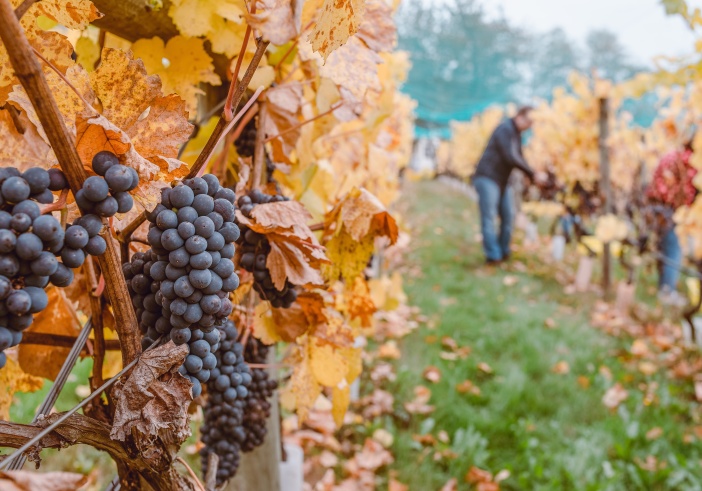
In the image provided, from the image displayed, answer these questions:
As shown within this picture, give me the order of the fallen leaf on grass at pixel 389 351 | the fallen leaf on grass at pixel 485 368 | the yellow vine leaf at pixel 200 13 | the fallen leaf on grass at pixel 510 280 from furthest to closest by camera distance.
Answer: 1. the fallen leaf on grass at pixel 510 280
2. the fallen leaf on grass at pixel 389 351
3. the fallen leaf on grass at pixel 485 368
4. the yellow vine leaf at pixel 200 13

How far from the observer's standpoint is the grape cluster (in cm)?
45

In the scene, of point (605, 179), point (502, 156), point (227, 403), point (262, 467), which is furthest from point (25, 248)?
point (502, 156)

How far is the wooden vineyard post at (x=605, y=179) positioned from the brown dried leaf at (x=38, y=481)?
20.9ft

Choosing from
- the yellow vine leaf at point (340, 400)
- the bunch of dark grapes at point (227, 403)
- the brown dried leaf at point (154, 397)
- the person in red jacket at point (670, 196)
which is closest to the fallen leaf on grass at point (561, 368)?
the person in red jacket at point (670, 196)

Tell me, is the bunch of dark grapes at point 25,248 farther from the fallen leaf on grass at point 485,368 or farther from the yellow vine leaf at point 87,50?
the fallen leaf on grass at point 485,368

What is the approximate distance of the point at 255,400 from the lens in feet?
3.62

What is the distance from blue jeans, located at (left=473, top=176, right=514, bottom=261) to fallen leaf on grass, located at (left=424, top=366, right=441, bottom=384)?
12.5ft

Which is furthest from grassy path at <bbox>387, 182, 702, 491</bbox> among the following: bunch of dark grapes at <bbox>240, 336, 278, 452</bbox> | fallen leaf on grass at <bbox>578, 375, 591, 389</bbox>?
bunch of dark grapes at <bbox>240, 336, 278, 452</bbox>

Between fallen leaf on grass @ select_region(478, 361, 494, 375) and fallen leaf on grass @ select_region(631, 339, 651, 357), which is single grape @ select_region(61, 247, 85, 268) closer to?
fallen leaf on grass @ select_region(478, 361, 494, 375)

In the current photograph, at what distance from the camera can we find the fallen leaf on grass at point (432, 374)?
3604 mm

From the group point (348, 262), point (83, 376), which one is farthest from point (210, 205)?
point (83, 376)

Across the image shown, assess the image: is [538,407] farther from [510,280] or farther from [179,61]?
[510,280]

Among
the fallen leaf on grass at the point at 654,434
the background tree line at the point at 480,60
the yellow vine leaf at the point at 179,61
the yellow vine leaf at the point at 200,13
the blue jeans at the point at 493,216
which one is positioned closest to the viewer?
the yellow vine leaf at the point at 200,13

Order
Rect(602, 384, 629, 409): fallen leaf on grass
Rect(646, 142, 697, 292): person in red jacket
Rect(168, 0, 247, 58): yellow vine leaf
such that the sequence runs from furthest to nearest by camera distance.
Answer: Rect(646, 142, 697, 292): person in red jacket → Rect(602, 384, 629, 409): fallen leaf on grass → Rect(168, 0, 247, 58): yellow vine leaf
